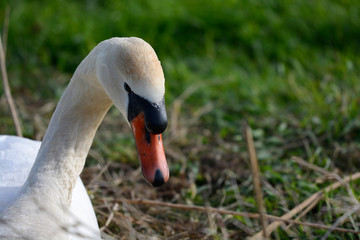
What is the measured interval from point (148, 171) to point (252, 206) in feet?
3.57

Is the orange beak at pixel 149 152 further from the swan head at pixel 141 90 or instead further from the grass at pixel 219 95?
the grass at pixel 219 95

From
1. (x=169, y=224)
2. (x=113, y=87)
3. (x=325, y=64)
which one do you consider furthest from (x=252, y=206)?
(x=325, y=64)

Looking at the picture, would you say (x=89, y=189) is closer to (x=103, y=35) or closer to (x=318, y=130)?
(x=318, y=130)

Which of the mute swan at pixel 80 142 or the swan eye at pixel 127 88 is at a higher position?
the swan eye at pixel 127 88

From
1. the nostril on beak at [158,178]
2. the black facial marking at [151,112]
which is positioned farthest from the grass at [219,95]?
the black facial marking at [151,112]

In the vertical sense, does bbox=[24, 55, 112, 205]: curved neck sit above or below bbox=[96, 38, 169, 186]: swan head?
below

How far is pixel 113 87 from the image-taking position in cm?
194

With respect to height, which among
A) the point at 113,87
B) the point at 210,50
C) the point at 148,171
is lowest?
the point at 210,50

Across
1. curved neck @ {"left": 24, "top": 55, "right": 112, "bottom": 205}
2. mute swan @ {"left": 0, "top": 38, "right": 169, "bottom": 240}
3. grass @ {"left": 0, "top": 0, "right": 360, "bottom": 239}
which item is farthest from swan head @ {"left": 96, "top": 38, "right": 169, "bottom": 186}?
grass @ {"left": 0, "top": 0, "right": 360, "bottom": 239}

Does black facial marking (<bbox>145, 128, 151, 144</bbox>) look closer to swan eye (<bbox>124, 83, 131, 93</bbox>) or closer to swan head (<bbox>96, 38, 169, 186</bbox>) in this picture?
swan head (<bbox>96, 38, 169, 186</bbox>)

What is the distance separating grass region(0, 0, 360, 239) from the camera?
2891 millimetres

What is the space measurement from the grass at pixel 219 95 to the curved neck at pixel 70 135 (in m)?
0.56

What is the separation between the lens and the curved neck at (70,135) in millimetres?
2100

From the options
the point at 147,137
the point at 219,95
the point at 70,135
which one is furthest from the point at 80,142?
the point at 219,95
